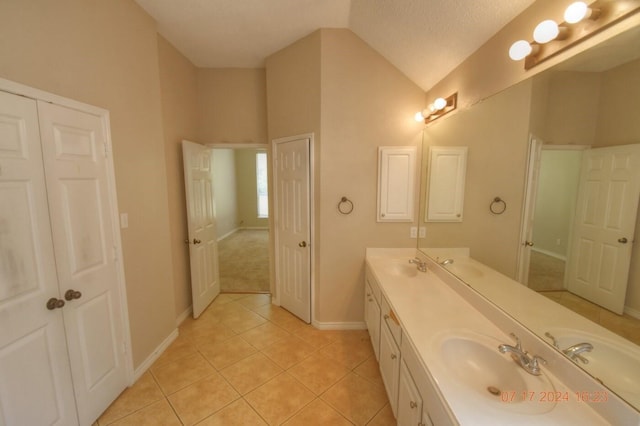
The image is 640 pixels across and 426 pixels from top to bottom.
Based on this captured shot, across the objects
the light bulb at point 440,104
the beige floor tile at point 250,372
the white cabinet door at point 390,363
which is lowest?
the beige floor tile at point 250,372

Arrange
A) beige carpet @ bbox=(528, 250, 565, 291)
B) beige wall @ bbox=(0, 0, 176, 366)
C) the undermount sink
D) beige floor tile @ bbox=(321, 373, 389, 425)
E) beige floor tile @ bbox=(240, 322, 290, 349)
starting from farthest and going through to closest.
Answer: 1. beige floor tile @ bbox=(240, 322, 290, 349)
2. beige floor tile @ bbox=(321, 373, 389, 425)
3. beige wall @ bbox=(0, 0, 176, 366)
4. beige carpet @ bbox=(528, 250, 565, 291)
5. the undermount sink

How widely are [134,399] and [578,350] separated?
2713mm

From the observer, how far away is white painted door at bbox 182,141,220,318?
2.83 metres

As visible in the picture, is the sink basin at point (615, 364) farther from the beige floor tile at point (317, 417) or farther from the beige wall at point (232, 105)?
the beige wall at point (232, 105)

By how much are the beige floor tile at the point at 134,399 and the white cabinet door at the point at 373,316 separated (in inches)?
68.0

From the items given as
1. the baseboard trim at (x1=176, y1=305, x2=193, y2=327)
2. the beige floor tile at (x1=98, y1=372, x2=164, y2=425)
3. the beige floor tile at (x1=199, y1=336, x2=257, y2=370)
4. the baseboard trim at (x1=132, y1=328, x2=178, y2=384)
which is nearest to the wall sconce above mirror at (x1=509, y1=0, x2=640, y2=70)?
the beige floor tile at (x1=199, y1=336, x2=257, y2=370)

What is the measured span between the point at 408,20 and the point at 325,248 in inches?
82.3

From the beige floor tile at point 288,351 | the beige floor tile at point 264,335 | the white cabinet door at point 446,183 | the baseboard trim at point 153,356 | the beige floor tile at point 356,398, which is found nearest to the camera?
the beige floor tile at point 356,398

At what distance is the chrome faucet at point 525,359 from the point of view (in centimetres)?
104

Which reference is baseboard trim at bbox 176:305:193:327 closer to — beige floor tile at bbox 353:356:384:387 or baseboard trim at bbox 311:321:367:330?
baseboard trim at bbox 311:321:367:330

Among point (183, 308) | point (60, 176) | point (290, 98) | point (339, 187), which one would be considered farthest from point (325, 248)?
point (60, 176)

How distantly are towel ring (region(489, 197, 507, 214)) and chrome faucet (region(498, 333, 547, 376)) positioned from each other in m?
0.76

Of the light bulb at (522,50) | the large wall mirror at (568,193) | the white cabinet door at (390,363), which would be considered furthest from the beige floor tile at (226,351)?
the light bulb at (522,50)

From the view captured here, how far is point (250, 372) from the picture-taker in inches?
85.2
